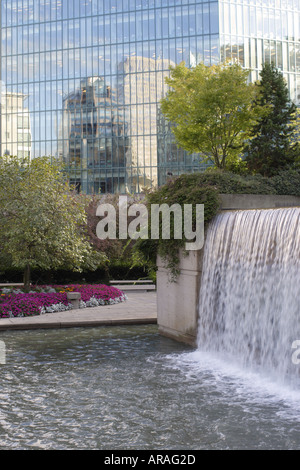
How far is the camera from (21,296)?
62.2ft

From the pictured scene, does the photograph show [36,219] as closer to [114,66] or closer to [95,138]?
[95,138]

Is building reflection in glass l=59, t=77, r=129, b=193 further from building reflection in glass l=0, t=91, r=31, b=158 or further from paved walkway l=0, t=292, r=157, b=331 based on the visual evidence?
paved walkway l=0, t=292, r=157, b=331

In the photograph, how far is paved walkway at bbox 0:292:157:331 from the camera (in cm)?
1591

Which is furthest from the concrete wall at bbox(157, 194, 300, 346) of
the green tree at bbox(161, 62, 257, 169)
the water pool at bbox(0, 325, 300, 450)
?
the green tree at bbox(161, 62, 257, 169)

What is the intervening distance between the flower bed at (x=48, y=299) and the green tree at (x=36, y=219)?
1021 mm

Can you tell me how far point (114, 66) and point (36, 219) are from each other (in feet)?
175

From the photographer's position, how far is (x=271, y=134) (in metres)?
19.8

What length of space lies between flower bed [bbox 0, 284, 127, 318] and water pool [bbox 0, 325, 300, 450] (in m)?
4.49

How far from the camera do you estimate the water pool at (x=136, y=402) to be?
7379 mm

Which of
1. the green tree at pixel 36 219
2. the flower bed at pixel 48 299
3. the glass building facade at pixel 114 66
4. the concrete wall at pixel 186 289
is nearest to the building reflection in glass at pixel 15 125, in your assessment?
the glass building facade at pixel 114 66

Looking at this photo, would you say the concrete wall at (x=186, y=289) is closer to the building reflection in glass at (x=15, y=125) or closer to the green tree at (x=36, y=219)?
the green tree at (x=36, y=219)

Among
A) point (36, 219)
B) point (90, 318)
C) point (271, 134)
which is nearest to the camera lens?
point (90, 318)

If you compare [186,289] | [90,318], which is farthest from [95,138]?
[186,289]

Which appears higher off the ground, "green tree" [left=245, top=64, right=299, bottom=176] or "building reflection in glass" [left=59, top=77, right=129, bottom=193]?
"building reflection in glass" [left=59, top=77, right=129, bottom=193]
